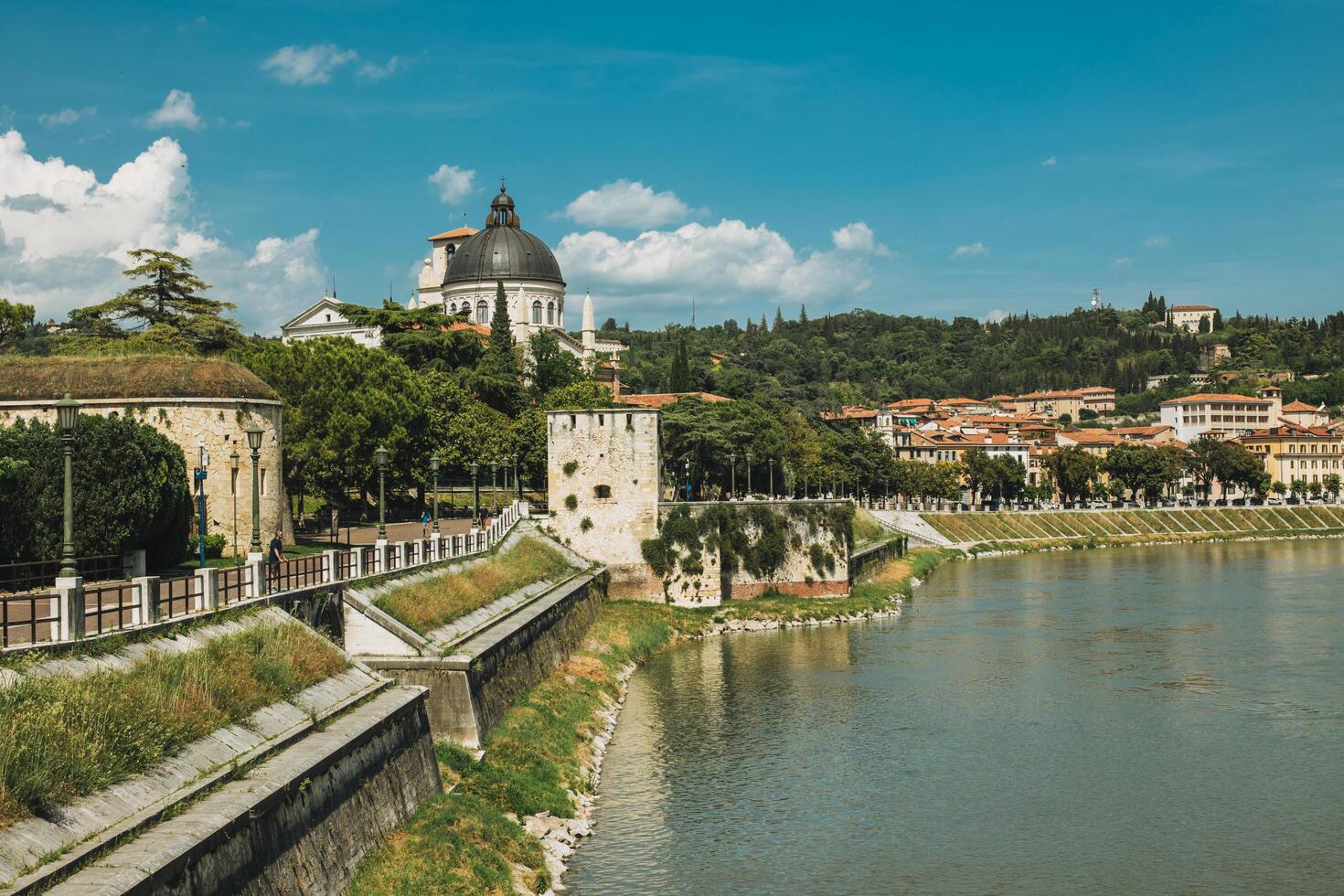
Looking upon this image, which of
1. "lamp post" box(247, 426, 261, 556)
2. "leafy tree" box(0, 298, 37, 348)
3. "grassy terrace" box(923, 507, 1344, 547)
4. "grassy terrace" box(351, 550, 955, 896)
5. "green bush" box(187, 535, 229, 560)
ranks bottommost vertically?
"grassy terrace" box(923, 507, 1344, 547)

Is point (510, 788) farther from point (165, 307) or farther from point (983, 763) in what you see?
point (165, 307)

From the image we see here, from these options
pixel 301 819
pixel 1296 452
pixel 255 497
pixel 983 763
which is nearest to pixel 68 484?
pixel 301 819

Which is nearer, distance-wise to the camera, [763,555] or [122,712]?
[122,712]

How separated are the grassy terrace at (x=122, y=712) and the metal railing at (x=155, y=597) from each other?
68 centimetres

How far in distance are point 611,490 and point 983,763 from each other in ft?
67.9

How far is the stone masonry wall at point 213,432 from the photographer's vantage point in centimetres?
3256

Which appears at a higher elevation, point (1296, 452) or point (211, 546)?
point (1296, 452)

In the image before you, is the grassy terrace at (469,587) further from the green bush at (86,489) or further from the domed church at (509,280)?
the domed church at (509,280)

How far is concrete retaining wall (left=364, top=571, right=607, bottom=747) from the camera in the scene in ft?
67.5

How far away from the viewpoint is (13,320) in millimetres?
47625

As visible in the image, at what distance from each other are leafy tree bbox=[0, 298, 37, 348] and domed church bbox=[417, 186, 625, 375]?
4885 centimetres

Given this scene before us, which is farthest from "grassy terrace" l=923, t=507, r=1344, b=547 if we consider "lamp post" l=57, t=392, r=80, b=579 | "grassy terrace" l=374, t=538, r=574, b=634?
"lamp post" l=57, t=392, r=80, b=579

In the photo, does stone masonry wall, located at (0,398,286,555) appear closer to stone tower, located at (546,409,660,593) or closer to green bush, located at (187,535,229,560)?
green bush, located at (187,535,229,560)

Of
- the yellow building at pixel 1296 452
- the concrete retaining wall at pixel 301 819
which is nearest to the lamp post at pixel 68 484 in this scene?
the concrete retaining wall at pixel 301 819
